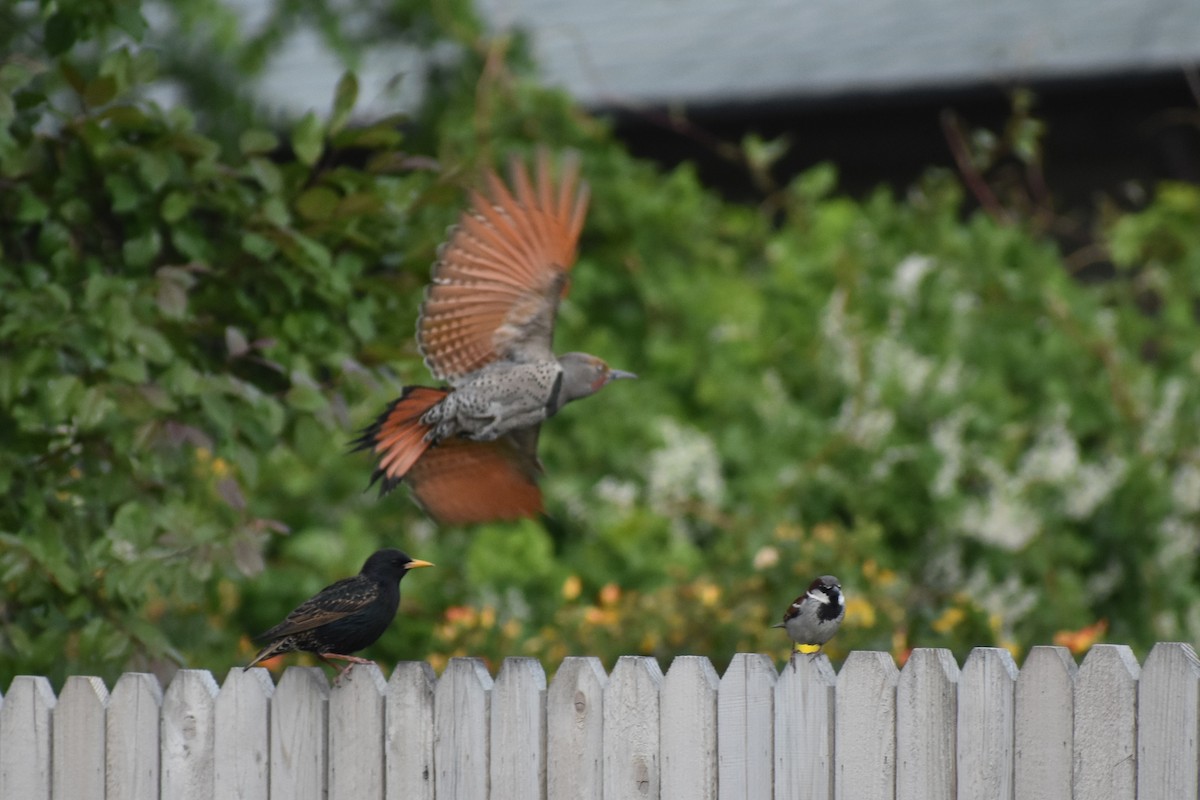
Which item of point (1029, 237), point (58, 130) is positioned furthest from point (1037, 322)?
point (58, 130)

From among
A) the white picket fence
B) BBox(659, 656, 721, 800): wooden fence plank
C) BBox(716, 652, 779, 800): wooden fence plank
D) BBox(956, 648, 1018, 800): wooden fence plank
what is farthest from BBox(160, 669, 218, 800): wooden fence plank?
BBox(956, 648, 1018, 800): wooden fence plank

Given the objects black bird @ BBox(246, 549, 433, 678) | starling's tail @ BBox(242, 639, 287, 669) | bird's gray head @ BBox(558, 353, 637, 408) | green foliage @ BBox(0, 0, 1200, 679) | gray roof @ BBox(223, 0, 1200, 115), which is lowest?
gray roof @ BBox(223, 0, 1200, 115)

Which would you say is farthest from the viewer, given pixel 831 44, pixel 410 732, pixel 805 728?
pixel 831 44

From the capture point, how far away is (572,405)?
747 centimetres

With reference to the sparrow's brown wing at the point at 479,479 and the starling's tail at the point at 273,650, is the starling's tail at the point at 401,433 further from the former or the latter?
the starling's tail at the point at 273,650

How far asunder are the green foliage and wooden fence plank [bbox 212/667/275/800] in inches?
20.4

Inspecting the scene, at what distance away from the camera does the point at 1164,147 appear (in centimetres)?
925

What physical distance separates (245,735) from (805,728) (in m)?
1.13

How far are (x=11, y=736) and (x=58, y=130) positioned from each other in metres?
1.68

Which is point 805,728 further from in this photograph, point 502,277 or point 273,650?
point 502,277

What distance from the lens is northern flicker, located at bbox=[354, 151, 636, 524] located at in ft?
12.0

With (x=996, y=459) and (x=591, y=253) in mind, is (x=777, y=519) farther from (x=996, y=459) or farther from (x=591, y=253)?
(x=591, y=253)

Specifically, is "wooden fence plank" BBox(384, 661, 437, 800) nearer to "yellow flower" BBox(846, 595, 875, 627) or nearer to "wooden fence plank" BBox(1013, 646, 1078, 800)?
"wooden fence plank" BBox(1013, 646, 1078, 800)

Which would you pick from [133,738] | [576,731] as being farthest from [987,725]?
[133,738]
